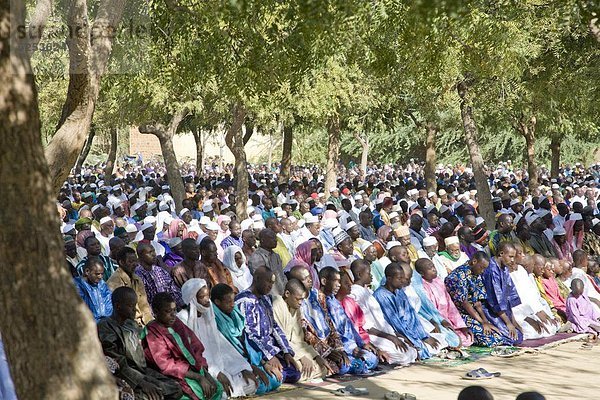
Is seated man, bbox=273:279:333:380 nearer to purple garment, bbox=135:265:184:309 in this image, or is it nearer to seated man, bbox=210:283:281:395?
seated man, bbox=210:283:281:395

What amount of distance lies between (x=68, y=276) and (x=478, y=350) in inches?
325

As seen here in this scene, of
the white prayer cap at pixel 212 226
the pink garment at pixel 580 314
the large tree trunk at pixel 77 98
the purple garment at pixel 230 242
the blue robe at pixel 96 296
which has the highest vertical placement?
the large tree trunk at pixel 77 98

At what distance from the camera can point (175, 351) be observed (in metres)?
8.83

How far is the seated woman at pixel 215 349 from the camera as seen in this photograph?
9352 millimetres

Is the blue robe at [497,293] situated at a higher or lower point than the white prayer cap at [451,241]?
lower

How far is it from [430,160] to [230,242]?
17.8 metres

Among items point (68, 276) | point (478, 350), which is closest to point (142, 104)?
point (478, 350)

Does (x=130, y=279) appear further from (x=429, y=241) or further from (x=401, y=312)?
(x=429, y=241)

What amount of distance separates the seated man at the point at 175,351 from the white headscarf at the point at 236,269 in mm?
Answer: 3409

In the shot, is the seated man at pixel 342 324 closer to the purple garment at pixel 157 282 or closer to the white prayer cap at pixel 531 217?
the purple garment at pixel 157 282

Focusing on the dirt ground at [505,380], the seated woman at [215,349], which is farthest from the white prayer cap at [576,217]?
the seated woman at [215,349]

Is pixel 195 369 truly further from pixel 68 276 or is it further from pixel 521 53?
pixel 521 53

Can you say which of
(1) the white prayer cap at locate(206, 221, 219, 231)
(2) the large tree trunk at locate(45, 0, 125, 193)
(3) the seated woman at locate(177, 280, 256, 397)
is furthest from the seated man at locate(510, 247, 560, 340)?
(2) the large tree trunk at locate(45, 0, 125, 193)

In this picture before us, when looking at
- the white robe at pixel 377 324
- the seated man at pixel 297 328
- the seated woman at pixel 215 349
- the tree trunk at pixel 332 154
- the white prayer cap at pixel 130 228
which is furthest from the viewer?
the tree trunk at pixel 332 154
